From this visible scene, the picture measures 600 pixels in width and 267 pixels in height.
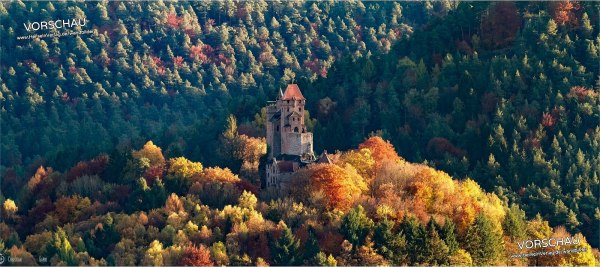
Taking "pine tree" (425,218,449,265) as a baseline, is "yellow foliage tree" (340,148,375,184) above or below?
above

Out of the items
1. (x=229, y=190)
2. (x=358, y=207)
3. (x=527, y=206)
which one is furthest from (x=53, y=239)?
(x=527, y=206)

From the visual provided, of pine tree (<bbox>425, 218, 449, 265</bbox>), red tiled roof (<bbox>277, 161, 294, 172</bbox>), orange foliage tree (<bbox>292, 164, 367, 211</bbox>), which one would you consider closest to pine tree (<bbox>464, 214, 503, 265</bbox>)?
pine tree (<bbox>425, 218, 449, 265</bbox>)

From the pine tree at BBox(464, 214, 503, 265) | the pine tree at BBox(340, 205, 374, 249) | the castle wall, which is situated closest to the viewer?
the pine tree at BBox(340, 205, 374, 249)

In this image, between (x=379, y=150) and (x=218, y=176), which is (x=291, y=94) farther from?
(x=379, y=150)

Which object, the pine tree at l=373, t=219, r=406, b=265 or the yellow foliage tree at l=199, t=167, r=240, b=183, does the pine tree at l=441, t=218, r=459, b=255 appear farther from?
the yellow foliage tree at l=199, t=167, r=240, b=183

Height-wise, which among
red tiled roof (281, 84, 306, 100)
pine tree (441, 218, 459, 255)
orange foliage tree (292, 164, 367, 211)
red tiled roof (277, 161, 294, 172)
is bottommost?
pine tree (441, 218, 459, 255)

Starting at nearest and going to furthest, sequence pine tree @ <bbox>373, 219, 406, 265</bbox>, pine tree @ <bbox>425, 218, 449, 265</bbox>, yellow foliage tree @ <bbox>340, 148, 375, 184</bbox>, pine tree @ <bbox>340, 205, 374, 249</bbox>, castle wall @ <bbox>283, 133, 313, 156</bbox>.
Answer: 1. pine tree @ <bbox>373, 219, 406, 265</bbox>
2. pine tree @ <bbox>425, 218, 449, 265</bbox>
3. pine tree @ <bbox>340, 205, 374, 249</bbox>
4. castle wall @ <bbox>283, 133, 313, 156</bbox>
5. yellow foliage tree @ <bbox>340, 148, 375, 184</bbox>

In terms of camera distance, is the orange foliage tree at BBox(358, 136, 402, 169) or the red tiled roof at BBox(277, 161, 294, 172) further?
the orange foliage tree at BBox(358, 136, 402, 169)

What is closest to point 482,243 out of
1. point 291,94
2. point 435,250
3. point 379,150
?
point 435,250
